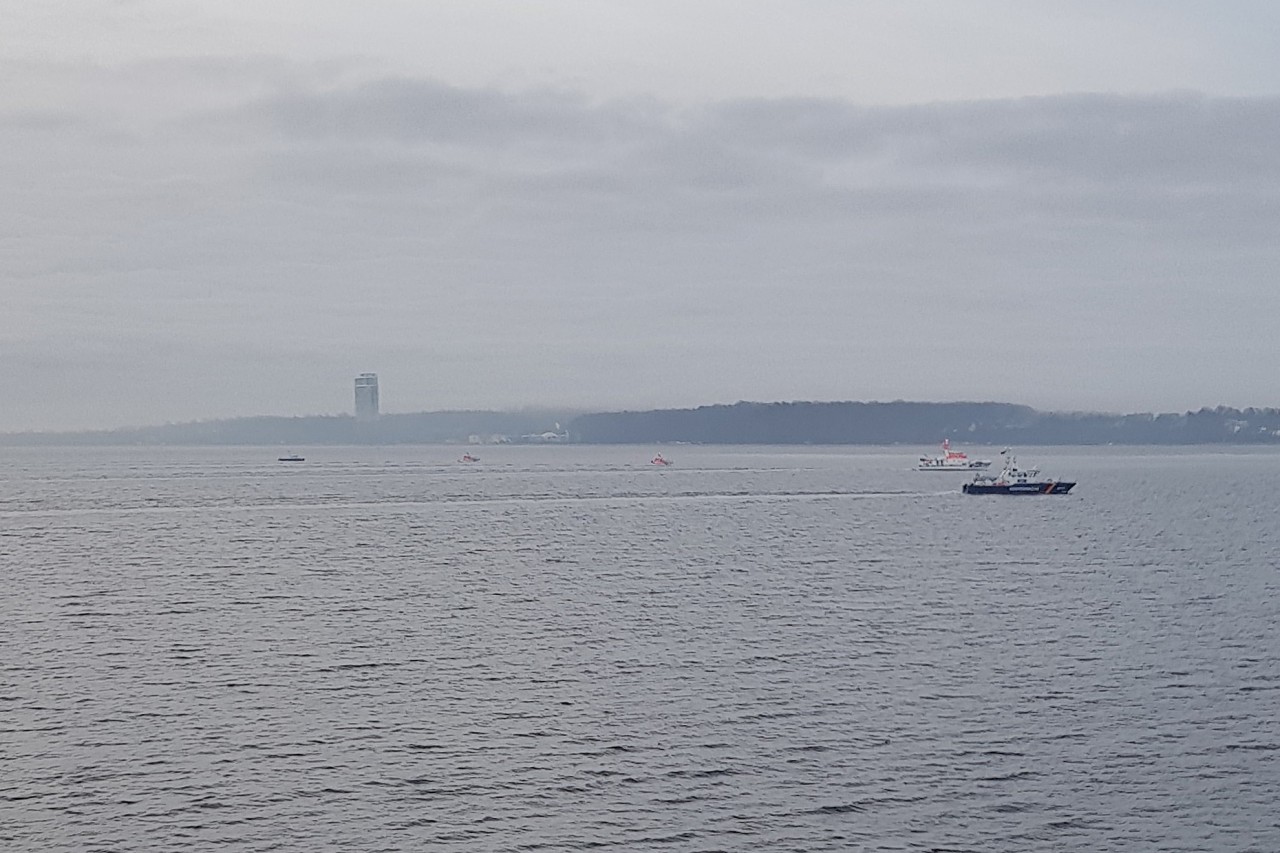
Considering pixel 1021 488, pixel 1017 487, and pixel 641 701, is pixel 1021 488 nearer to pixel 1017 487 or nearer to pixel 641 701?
pixel 1017 487

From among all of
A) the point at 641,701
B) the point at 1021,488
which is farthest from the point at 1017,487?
the point at 641,701

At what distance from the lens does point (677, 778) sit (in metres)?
37.8

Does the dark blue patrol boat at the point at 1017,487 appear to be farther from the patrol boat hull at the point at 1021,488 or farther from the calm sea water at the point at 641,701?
the calm sea water at the point at 641,701

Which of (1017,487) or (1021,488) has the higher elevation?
(1017,487)

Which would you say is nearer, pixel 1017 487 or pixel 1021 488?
pixel 1017 487

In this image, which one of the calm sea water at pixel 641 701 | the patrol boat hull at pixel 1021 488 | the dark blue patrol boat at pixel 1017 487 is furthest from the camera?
the dark blue patrol boat at pixel 1017 487

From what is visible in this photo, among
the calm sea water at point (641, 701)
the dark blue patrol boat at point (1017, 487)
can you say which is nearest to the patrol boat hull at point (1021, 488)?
the dark blue patrol boat at point (1017, 487)

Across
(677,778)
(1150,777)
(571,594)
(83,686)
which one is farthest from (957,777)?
(571,594)

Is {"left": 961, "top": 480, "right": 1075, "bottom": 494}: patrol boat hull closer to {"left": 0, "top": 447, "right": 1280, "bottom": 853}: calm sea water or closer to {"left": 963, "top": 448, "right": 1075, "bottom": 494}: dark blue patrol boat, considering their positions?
{"left": 963, "top": 448, "right": 1075, "bottom": 494}: dark blue patrol boat

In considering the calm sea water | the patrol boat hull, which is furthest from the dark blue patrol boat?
Answer: the calm sea water

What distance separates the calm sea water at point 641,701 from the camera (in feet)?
112

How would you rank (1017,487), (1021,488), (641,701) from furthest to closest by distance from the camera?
(1021,488) → (1017,487) → (641,701)

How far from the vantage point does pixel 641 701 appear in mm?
47469

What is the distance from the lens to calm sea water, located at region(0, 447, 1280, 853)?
3428cm
